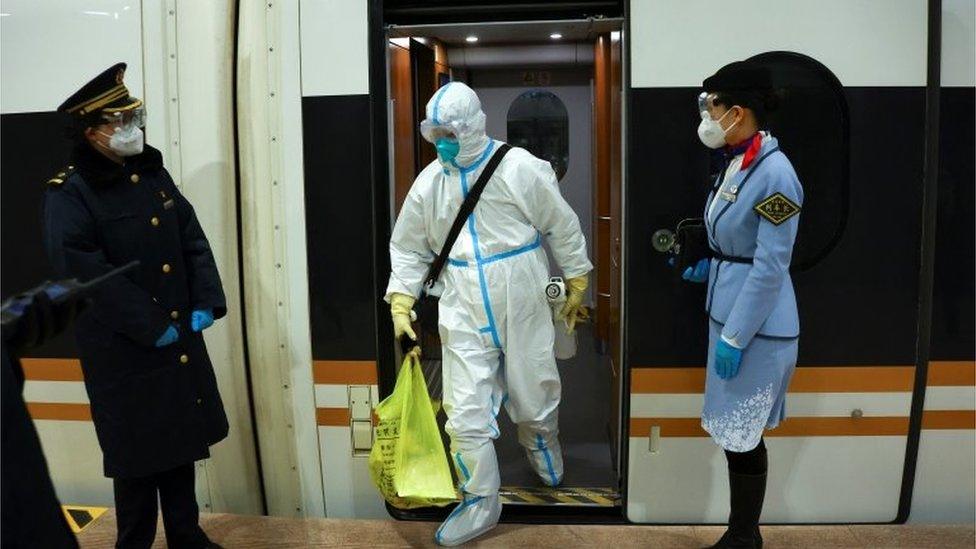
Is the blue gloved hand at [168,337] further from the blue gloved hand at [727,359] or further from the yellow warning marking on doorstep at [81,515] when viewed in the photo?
the blue gloved hand at [727,359]

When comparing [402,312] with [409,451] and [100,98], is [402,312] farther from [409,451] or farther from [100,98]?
[100,98]

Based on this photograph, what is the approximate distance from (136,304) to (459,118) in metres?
1.18

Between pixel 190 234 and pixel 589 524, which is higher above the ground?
pixel 190 234

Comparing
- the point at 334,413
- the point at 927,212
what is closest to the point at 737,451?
the point at 927,212

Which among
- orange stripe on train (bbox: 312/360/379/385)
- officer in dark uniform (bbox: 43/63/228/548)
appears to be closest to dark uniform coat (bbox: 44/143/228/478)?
officer in dark uniform (bbox: 43/63/228/548)

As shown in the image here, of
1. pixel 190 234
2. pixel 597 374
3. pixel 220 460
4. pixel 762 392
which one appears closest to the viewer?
pixel 762 392

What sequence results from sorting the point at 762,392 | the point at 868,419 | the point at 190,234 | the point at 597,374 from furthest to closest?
the point at 597,374 < the point at 868,419 < the point at 190,234 < the point at 762,392

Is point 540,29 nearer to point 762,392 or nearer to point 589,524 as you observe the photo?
point 762,392

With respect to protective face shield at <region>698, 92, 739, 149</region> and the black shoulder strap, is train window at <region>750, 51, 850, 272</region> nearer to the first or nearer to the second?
protective face shield at <region>698, 92, 739, 149</region>

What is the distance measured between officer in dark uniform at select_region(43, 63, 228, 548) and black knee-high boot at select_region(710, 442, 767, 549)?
1.75 m

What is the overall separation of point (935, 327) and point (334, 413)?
2207 millimetres

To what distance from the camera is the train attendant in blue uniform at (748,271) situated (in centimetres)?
222

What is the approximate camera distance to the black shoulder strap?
8.70 ft

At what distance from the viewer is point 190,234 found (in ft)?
8.30
